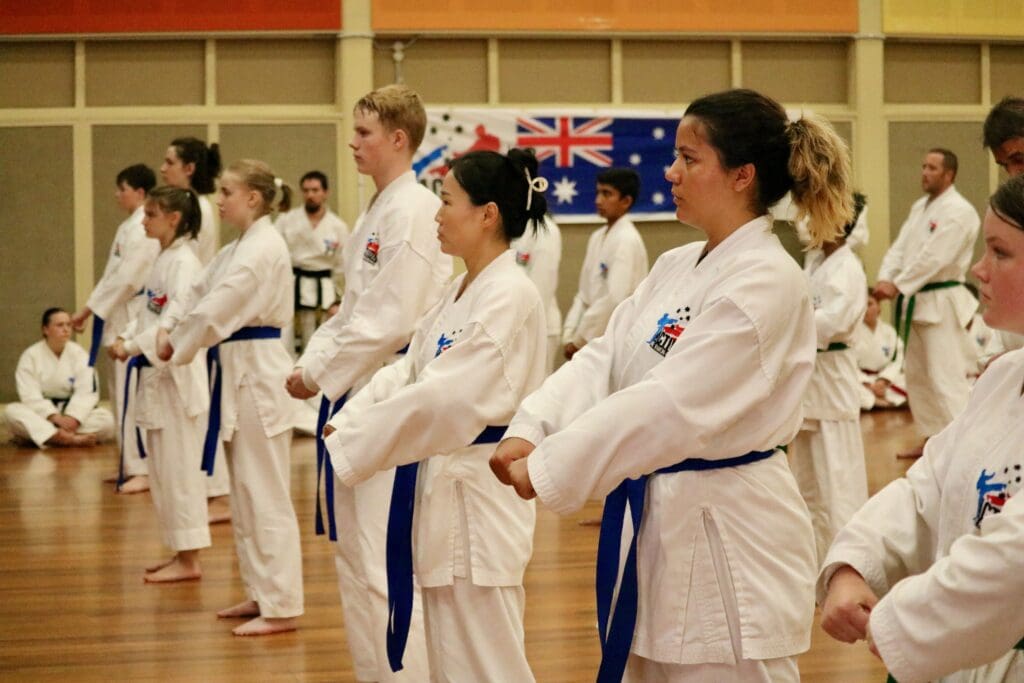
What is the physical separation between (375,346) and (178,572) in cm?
224

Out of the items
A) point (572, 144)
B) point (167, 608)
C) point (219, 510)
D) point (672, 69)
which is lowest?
point (167, 608)

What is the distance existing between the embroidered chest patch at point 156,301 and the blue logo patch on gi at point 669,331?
377 centimetres

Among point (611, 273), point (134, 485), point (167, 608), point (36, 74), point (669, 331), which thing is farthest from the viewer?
point (36, 74)

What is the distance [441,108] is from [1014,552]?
8993 millimetres

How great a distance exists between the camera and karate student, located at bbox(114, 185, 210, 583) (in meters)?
A: 5.65

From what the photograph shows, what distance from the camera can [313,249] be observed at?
999 centimetres

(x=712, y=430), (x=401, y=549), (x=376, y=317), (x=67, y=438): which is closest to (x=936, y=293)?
(x=376, y=317)

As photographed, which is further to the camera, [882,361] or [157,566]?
[882,361]

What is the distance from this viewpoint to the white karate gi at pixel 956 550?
5.67 feet

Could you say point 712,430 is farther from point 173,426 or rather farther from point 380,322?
point 173,426

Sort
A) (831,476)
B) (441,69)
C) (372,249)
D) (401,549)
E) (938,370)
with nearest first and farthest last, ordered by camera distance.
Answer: (401,549)
(372,249)
(831,476)
(938,370)
(441,69)

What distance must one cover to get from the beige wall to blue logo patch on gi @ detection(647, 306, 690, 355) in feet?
26.4

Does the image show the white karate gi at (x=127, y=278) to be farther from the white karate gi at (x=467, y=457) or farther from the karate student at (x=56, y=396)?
the white karate gi at (x=467, y=457)

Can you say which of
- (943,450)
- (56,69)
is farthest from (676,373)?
(56,69)
